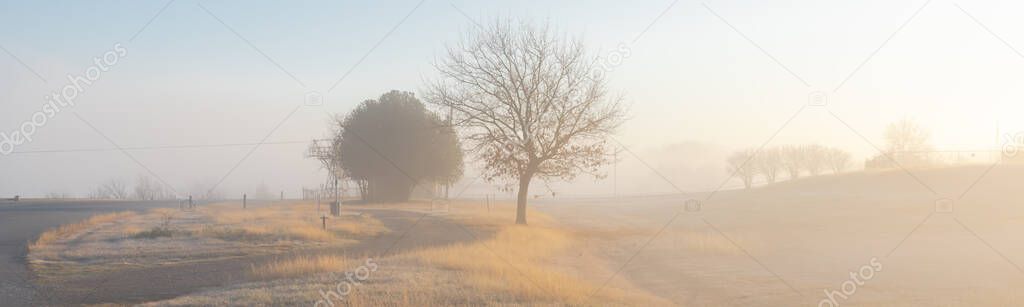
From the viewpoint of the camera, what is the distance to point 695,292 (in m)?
16.5

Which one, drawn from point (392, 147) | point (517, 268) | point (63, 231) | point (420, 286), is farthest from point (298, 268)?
point (392, 147)

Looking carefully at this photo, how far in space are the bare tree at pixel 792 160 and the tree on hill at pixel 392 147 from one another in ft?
192

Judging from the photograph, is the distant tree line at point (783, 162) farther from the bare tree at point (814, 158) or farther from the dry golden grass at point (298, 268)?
the dry golden grass at point (298, 268)

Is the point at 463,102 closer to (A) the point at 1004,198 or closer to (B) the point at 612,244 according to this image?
(B) the point at 612,244

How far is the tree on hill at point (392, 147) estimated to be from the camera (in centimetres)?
6216

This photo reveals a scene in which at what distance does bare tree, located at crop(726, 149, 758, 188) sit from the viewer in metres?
94.3

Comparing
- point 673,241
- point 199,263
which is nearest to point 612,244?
point 673,241

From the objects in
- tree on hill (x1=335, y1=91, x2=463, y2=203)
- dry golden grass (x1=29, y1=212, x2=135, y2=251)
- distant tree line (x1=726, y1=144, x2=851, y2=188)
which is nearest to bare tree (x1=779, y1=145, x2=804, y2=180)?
distant tree line (x1=726, y1=144, x2=851, y2=188)

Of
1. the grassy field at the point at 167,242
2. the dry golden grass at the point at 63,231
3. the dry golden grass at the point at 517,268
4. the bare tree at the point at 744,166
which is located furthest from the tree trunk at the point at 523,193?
the bare tree at the point at 744,166

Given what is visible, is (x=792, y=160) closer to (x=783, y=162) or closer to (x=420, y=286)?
(x=783, y=162)

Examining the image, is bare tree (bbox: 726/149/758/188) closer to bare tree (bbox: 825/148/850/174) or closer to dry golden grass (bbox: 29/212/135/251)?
bare tree (bbox: 825/148/850/174)

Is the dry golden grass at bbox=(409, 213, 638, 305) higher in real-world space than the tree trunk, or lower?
lower

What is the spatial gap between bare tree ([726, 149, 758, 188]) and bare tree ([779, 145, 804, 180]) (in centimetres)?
451

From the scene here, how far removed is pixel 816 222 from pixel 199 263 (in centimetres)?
3364
